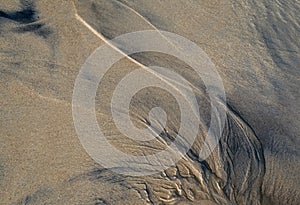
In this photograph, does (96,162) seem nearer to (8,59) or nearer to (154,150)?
(154,150)

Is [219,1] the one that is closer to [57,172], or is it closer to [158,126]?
[158,126]

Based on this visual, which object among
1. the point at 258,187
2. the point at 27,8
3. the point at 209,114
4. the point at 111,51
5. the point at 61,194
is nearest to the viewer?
the point at 61,194

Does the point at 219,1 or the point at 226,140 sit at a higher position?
the point at 219,1

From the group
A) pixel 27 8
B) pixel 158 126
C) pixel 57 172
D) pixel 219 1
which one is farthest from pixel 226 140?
pixel 27 8

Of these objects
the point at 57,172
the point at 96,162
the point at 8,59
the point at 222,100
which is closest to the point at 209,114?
the point at 222,100

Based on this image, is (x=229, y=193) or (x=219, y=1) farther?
(x=219, y=1)

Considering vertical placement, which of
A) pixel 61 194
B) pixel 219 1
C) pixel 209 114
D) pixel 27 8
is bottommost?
pixel 61 194

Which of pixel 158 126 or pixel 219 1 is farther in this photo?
pixel 219 1

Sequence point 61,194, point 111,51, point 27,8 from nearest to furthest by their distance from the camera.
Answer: point 61,194, point 111,51, point 27,8

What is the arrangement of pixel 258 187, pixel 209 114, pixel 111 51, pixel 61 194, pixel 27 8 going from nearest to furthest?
pixel 61 194 → pixel 258 187 → pixel 209 114 → pixel 111 51 → pixel 27 8
